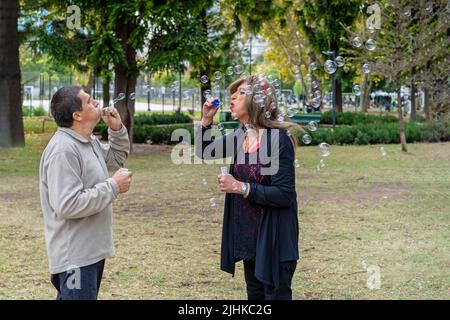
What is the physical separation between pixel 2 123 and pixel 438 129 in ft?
43.9

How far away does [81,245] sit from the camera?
3.91m

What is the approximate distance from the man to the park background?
1585 mm

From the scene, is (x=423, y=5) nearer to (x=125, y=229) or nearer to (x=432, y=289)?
(x=125, y=229)

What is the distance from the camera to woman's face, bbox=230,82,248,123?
440 centimetres

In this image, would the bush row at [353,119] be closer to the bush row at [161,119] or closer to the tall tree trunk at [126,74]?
the bush row at [161,119]

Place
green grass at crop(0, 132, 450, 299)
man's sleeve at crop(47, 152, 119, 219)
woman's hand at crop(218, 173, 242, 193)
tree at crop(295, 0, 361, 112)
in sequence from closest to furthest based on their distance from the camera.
Result: man's sleeve at crop(47, 152, 119, 219)
woman's hand at crop(218, 173, 242, 193)
green grass at crop(0, 132, 450, 299)
tree at crop(295, 0, 361, 112)

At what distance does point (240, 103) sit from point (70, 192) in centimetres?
118

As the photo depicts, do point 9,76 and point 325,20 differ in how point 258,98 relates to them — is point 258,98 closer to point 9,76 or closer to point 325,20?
point 9,76

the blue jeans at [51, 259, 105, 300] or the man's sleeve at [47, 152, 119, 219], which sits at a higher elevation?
the man's sleeve at [47, 152, 119, 219]

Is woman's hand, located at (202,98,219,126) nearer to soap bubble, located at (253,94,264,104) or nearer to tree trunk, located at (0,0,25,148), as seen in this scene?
soap bubble, located at (253,94,264,104)

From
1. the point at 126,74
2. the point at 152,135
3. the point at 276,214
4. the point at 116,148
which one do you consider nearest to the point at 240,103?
the point at 276,214

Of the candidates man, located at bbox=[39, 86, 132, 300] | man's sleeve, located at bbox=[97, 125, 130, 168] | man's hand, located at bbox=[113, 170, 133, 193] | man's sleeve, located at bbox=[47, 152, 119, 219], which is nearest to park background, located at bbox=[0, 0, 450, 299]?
man's sleeve, located at bbox=[97, 125, 130, 168]

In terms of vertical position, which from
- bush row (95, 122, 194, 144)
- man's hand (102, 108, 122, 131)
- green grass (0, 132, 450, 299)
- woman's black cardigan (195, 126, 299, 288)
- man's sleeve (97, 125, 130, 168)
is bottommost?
green grass (0, 132, 450, 299)

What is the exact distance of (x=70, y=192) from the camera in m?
3.79
